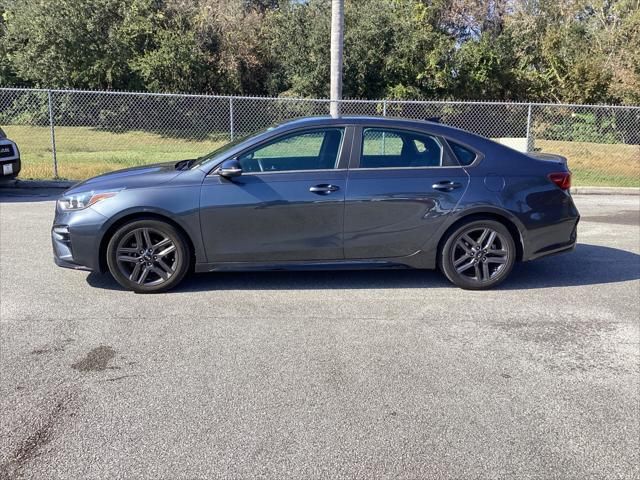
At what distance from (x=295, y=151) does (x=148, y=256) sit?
1663 mm

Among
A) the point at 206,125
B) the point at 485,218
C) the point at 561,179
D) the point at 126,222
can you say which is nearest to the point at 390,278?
the point at 485,218

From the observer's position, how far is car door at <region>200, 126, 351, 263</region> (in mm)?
5363

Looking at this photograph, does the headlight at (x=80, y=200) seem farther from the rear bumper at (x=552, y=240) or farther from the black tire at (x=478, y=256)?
the rear bumper at (x=552, y=240)

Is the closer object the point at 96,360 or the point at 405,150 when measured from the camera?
the point at 96,360

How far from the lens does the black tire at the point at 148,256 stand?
17.6ft

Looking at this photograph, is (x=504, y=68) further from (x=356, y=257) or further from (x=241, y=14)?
(x=356, y=257)

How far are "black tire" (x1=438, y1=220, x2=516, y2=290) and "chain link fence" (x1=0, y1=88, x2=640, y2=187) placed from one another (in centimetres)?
1091

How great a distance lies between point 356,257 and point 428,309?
33.1 inches

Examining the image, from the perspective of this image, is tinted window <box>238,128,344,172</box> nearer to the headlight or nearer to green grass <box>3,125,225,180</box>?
the headlight

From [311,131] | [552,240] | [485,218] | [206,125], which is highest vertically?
[206,125]

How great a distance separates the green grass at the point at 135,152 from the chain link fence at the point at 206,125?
0.03 metres

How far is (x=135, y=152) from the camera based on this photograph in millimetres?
17688

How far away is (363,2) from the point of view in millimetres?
26094

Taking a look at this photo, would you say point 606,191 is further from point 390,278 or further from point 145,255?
point 145,255
